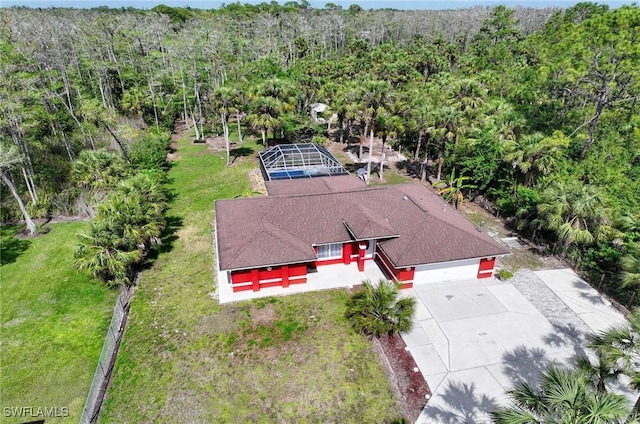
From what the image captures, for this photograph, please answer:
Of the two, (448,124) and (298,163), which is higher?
(448,124)

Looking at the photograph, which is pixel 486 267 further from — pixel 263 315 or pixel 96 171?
pixel 96 171

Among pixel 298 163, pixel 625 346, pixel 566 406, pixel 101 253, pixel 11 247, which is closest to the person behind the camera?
pixel 566 406

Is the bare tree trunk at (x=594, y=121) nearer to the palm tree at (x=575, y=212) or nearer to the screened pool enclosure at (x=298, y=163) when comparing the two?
the palm tree at (x=575, y=212)

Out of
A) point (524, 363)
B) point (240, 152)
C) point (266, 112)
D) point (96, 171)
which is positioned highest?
point (266, 112)

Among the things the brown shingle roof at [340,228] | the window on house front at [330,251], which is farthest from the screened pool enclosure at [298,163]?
the window on house front at [330,251]

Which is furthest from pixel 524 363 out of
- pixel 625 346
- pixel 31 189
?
pixel 31 189

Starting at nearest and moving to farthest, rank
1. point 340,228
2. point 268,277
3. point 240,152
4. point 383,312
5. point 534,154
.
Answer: point 383,312, point 268,277, point 340,228, point 534,154, point 240,152
